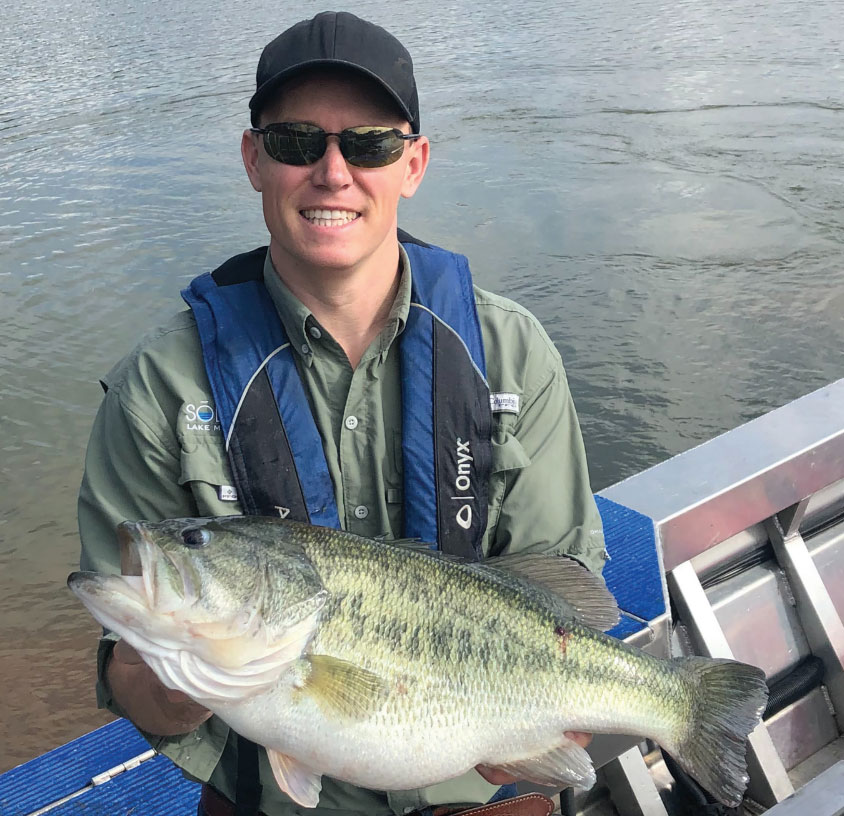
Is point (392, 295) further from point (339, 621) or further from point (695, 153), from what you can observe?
point (695, 153)

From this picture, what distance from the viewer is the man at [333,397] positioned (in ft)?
7.36

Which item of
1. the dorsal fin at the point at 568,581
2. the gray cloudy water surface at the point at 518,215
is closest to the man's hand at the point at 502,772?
the dorsal fin at the point at 568,581

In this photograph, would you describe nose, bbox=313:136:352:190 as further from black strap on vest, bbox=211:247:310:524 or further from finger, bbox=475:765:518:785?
finger, bbox=475:765:518:785

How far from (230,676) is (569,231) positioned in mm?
9874

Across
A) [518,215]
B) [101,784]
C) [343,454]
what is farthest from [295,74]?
[518,215]

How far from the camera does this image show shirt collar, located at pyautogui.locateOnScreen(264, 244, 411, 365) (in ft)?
7.75

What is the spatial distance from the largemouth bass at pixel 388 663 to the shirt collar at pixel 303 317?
0.50 meters

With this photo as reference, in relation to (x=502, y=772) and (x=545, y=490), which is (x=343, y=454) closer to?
(x=545, y=490)

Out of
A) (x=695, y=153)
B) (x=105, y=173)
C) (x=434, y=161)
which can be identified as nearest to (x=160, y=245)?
(x=105, y=173)

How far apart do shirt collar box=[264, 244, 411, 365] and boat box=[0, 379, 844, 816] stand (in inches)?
54.9

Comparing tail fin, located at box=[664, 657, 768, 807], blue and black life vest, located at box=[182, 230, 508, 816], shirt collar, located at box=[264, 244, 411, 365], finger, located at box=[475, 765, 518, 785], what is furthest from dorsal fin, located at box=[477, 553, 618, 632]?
shirt collar, located at box=[264, 244, 411, 365]

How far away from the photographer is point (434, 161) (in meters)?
13.3

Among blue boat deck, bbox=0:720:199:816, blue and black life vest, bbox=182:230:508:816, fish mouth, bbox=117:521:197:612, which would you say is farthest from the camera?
blue boat deck, bbox=0:720:199:816

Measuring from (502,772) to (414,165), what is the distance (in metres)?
1.55
